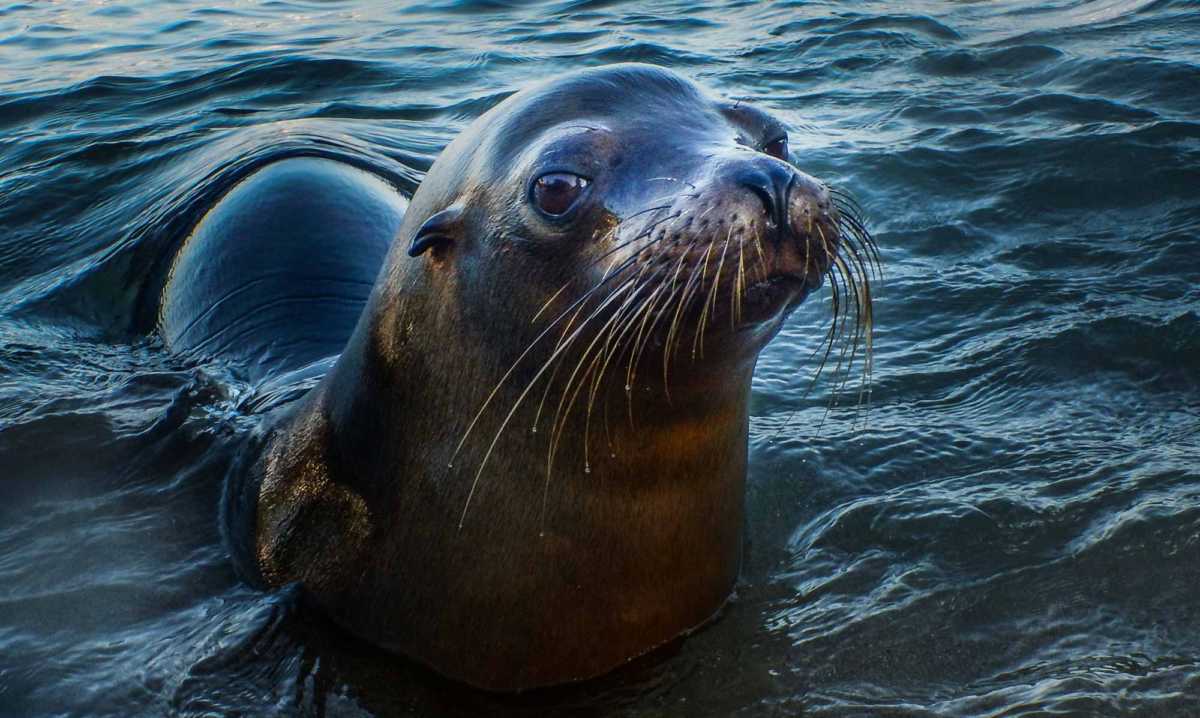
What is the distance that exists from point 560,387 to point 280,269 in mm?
2098

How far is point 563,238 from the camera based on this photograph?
3.25 m

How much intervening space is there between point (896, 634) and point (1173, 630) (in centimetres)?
67

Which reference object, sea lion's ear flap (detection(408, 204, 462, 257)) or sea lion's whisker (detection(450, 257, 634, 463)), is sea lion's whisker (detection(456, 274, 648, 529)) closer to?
sea lion's whisker (detection(450, 257, 634, 463))

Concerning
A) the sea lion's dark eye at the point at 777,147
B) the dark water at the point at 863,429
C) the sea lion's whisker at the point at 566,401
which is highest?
the sea lion's dark eye at the point at 777,147

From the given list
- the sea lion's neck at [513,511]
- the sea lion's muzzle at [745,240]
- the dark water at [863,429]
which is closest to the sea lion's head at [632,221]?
the sea lion's muzzle at [745,240]

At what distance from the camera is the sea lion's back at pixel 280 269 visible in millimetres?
4906

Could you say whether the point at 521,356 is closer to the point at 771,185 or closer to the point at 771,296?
the point at 771,296

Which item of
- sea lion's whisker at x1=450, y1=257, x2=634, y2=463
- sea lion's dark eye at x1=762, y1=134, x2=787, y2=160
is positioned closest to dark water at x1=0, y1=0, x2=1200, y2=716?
→ sea lion's whisker at x1=450, y1=257, x2=634, y2=463

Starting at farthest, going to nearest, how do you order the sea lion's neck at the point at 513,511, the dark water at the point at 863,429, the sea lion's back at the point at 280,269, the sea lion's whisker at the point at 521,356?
the sea lion's back at the point at 280,269, the dark water at the point at 863,429, the sea lion's neck at the point at 513,511, the sea lion's whisker at the point at 521,356

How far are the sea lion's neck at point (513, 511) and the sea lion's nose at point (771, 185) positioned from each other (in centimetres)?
47

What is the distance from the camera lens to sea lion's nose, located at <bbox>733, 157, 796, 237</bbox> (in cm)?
291

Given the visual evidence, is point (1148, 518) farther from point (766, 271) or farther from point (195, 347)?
point (195, 347)

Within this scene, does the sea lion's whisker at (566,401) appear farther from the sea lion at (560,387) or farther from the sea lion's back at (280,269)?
the sea lion's back at (280,269)

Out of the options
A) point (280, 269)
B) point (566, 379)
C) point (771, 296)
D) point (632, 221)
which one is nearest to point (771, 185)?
point (771, 296)
